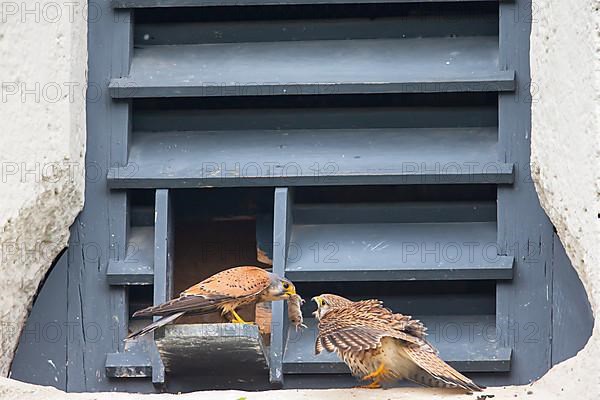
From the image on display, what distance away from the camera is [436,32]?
14.6 ft

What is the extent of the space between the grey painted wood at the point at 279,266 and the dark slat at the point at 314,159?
0.06 m

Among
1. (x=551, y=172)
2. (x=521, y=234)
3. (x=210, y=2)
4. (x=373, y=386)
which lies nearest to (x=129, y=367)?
(x=373, y=386)

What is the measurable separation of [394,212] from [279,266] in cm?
41

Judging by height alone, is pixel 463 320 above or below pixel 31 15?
below

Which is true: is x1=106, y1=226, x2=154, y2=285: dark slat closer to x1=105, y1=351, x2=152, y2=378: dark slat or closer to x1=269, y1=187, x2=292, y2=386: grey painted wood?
x1=105, y1=351, x2=152, y2=378: dark slat

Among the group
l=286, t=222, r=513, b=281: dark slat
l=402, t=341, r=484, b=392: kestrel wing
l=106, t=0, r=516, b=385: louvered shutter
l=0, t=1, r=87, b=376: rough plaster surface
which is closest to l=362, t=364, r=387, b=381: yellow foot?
l=402, t=341, r=484, b=392: kestrel wing

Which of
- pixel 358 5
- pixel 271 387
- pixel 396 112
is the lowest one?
pixel 271 387

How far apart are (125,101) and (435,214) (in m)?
0.99

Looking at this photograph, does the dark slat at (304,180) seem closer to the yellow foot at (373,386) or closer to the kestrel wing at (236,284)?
the kestrel wing at (236,284)

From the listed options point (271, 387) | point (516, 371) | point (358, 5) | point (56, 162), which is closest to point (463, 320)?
point (516, 371)

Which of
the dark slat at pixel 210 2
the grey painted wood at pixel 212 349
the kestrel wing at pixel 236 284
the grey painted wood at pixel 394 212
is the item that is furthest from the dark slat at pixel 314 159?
the grey painted wood at pixel 212 349

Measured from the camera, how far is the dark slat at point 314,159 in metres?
4.32

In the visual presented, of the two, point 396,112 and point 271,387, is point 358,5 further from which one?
point 271,387

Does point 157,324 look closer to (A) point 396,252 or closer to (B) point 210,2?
(A) point 396,252
